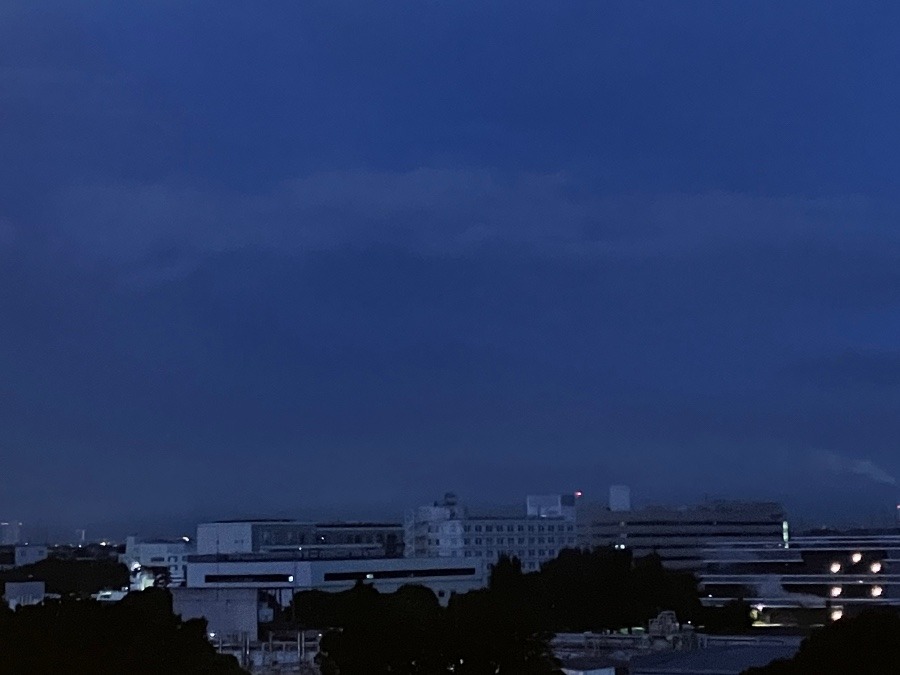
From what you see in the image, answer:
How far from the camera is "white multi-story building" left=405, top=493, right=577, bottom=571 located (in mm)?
89000

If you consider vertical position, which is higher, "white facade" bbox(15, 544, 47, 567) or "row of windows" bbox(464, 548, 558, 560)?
"white facade" bbox(15, 544, 47, 567)

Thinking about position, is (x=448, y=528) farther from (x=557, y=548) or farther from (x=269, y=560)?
(x=269, y=560)

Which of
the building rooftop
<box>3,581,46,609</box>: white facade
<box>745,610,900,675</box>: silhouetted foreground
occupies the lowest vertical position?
the building rooftop

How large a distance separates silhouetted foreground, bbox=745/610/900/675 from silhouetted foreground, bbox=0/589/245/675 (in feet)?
38.7

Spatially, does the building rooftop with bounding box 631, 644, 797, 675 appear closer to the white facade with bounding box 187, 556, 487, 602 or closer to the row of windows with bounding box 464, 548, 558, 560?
the white facade with bounding box 187, 556, 487, 602

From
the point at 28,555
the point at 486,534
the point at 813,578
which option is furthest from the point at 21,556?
the point at 813,578

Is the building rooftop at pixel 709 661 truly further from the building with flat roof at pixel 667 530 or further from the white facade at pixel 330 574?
the building with flat roof at pixel 667 530

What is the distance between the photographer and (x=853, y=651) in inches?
917

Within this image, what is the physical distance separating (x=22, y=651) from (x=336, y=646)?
6.52 metres

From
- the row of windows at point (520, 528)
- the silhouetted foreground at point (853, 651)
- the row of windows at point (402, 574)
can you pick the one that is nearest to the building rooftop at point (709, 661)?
the silhouetted foreground at point (853, 651)

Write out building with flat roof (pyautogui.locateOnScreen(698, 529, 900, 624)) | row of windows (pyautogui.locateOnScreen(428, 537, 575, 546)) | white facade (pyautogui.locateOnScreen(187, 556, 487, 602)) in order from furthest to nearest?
1. row of windows (pyautogui.locateOnScreen(428, 537, 575, 546))
2. building with flat roof (pyautogui.locateOnScreen(698, 529, 900, 624))
3. white facade (pyautogui.locateOnScreen(187, 556, 487, 602))

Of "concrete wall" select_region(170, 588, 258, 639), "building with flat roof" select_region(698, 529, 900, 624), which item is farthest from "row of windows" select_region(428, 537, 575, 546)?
"concrete wall" select_region(170, 588, 258, 639)

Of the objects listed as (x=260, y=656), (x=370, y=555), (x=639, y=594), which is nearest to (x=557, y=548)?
(x=370, y=555)

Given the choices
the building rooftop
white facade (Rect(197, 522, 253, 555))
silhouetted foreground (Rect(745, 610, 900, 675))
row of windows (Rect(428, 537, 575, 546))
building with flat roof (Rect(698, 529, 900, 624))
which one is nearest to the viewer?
silhouetted foreground (Rect(745, 610, 900, 675))
